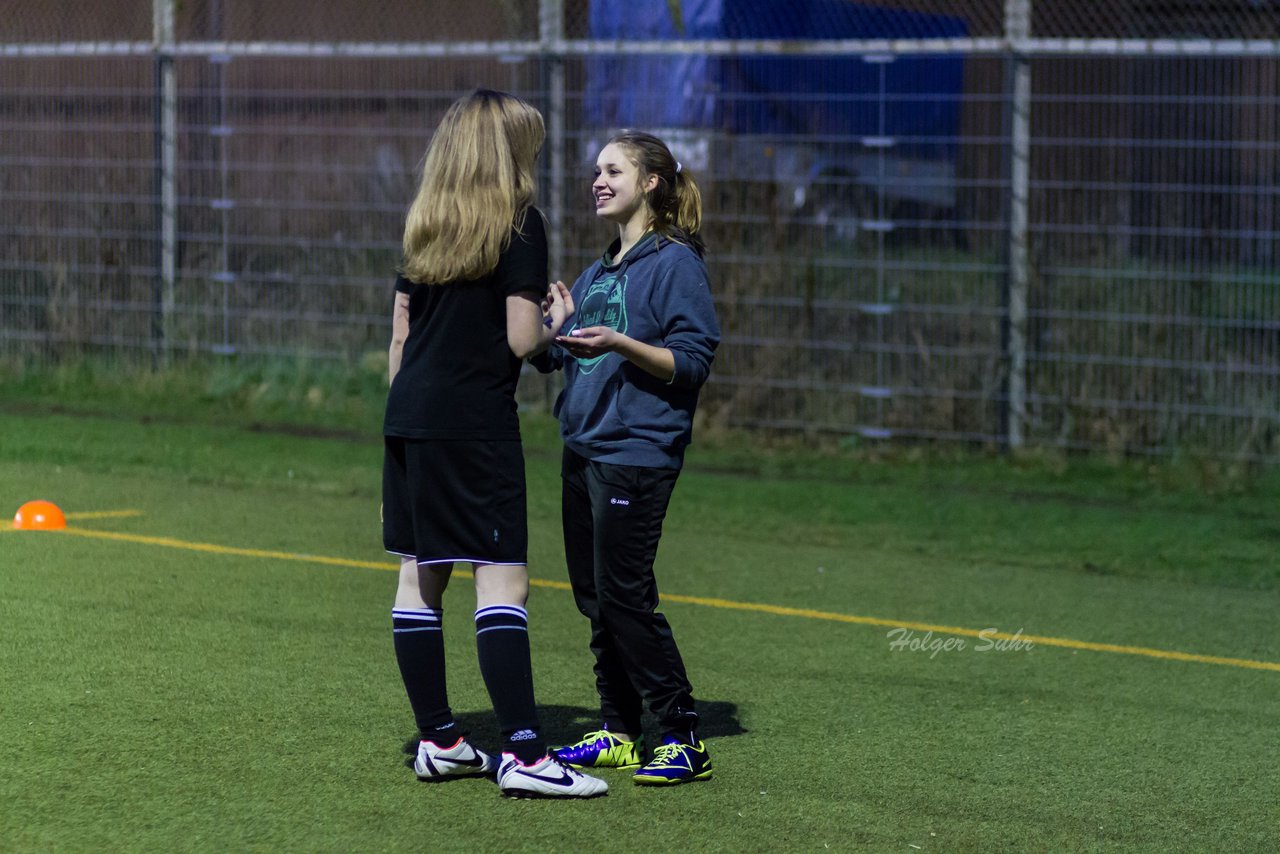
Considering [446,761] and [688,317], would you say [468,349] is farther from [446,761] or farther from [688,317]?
[446,761]

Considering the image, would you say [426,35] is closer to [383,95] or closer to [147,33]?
[383,95]

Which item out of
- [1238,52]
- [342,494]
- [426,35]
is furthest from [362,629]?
[426,35]

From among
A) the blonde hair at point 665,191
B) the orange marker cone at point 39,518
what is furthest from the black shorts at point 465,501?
the orange marker cone at point 39,518

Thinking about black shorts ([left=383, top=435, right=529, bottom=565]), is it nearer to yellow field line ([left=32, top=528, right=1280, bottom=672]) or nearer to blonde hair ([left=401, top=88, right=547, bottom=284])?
blonde hair ([left=401, top=88, right=547, bottom=284])

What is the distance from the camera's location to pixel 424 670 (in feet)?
15.0

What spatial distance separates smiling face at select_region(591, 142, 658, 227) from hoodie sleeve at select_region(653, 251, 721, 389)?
8.4 inches

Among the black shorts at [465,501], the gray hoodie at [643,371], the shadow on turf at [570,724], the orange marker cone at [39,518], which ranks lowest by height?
the shadow on turf at [570,724]

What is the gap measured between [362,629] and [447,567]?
1.99 metres

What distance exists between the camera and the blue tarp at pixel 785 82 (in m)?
10.9

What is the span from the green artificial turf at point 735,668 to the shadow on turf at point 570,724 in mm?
16

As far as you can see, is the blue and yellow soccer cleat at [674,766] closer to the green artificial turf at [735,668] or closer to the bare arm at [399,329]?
the green artificial turf at [735,668]

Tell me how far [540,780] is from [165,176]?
9935 mm

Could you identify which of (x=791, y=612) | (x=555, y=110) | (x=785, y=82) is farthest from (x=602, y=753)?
(x=555, y=110)

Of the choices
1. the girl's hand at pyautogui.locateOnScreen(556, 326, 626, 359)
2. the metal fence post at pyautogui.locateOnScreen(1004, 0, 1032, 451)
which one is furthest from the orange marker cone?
the metal fence post at pyautogui.locateOnScreen(1004, 0, 1032, 451)
